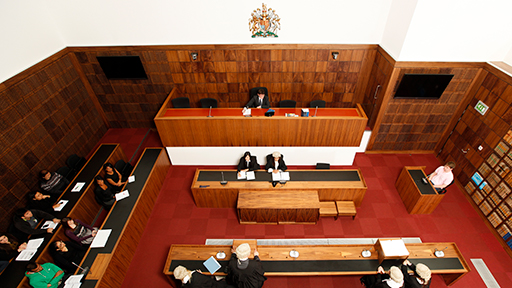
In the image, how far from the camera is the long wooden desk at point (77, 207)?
13.7 feet

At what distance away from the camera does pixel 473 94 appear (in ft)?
20.0

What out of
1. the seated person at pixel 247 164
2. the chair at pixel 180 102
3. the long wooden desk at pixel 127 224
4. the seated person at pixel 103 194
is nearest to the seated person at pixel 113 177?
the seated person at pixel 103 194

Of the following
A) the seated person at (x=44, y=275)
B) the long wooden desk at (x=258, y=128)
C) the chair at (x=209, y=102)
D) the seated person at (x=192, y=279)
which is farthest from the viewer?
the chair at (x=209, y=102)

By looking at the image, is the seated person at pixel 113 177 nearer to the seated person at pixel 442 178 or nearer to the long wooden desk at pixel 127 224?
the long wooden desk at pixel 127 224

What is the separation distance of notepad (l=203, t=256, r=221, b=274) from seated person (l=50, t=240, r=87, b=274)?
8.37 ft

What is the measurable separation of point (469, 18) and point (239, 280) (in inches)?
280

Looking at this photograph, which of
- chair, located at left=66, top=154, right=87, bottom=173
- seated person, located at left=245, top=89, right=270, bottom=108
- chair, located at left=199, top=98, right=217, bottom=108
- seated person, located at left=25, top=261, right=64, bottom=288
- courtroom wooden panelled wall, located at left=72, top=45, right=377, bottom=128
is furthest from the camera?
chair, located at left=199, top=98, right=217, bottom=108

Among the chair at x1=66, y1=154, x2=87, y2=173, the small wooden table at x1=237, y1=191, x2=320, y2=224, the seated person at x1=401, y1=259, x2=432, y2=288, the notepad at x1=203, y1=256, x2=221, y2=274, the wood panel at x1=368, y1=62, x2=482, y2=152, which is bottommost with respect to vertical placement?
the seated person at x1=401, y1=259, x2=432, y2=288

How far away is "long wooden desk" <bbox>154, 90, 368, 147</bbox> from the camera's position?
6.25 m

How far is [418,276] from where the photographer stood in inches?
150

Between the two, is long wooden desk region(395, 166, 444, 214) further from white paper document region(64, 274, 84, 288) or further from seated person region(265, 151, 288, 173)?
white paper document region(64, 274, 84, 288)

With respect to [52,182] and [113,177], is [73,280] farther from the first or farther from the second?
[52,182]

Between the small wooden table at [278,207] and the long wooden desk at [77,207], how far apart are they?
11.5ft

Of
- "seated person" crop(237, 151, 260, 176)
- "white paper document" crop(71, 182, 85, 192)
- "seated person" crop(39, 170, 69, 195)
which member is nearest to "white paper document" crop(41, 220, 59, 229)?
"white paper document" crop(71, 182, 85, 192)
